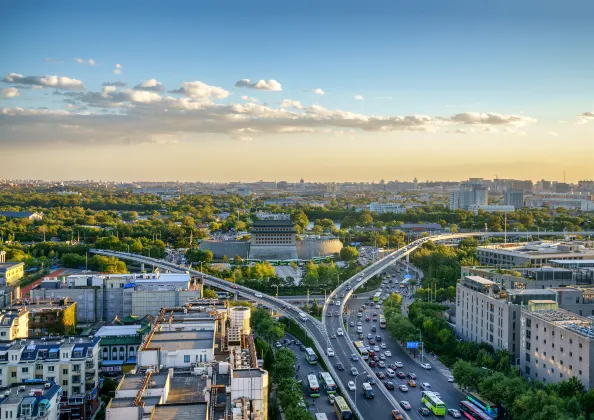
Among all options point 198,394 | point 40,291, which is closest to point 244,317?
point 198,394

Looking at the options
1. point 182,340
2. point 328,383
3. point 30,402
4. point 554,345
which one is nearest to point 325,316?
point 328,383

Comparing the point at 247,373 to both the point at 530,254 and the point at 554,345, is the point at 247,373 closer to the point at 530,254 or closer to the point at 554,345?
the point at 554,345

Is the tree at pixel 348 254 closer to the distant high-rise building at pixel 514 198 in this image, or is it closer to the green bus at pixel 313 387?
the green bus at pixel 313 387

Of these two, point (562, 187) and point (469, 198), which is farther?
point (562, 187)

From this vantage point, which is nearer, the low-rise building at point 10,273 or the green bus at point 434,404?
the green bus at point 434,404

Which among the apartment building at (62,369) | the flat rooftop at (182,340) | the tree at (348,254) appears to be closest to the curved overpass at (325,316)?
the tree at (348,254)

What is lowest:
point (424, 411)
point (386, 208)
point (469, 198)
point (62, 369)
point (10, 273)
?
point (424, 411)
